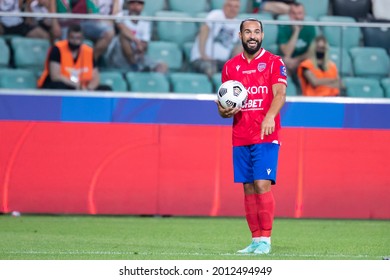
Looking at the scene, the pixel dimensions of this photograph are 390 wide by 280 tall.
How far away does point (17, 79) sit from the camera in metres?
16.5

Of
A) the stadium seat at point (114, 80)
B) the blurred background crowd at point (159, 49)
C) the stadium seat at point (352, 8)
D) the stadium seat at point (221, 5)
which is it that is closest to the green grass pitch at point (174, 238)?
the stadium seat at point (114, 80)

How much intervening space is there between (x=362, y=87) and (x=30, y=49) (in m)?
4.76

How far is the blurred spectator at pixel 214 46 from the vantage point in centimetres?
1661

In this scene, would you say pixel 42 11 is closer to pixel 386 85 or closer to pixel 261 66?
pixel 386 85

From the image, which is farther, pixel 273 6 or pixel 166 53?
pixel 273 6

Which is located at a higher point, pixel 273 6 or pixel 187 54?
pixel 273 6

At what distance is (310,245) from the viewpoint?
40.3 feet

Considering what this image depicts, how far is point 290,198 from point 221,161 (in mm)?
1078

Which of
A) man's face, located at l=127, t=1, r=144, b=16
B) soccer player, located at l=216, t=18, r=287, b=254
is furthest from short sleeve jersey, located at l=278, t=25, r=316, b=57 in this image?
soccer player, located at l=216, t=18, r=287, b=254

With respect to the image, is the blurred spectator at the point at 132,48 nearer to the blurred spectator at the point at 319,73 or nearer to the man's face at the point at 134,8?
the man's face at the point at 134,8

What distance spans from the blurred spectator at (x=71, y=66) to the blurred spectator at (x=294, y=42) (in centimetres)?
259

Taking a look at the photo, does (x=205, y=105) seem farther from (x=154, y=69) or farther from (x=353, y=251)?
(x=353, y=251)

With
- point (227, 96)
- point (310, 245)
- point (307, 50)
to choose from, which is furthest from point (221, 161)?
point (227, 96)

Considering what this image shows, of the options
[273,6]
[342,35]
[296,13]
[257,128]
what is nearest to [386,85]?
[342,35]
